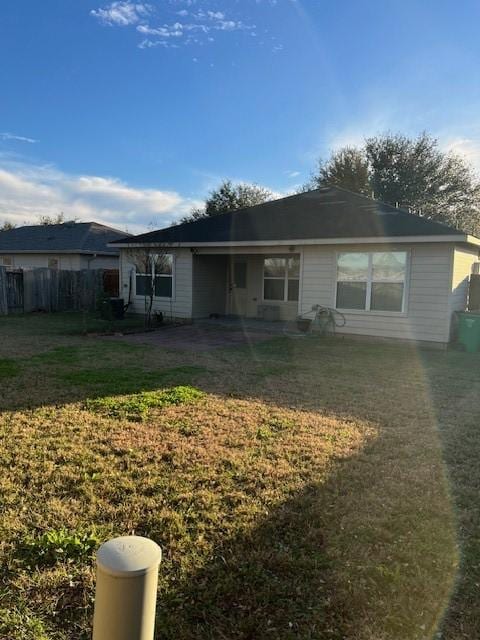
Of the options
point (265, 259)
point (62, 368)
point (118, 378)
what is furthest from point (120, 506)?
point (265, 259)

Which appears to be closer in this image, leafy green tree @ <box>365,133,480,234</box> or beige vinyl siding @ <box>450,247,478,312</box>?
beige vinyl siding @ <box>450,247,478,312</box>

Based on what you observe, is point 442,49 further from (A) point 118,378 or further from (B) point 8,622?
(B) point 8,622

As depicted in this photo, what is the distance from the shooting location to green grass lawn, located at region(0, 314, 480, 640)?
7.06 feet

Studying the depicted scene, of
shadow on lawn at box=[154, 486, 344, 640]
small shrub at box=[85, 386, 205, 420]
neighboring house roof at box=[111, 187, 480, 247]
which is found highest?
neighboring house roof at box=[111, 187, 480, 247]

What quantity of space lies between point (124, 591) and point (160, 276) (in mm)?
13850

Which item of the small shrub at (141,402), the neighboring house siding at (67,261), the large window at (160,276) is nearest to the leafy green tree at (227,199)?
the neighboring house siding at (67,261)

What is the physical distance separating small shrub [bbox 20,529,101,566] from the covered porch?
11.5 meters

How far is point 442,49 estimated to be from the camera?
371 inches

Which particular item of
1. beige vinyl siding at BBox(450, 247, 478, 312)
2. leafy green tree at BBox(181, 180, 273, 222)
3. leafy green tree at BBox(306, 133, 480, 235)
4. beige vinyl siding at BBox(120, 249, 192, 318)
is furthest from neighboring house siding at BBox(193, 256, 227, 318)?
leafy green tree at BBox(181, 180, 273, 222)

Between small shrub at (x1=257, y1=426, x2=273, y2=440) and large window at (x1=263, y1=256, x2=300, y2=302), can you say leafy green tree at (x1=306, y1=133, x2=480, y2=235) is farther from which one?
small shrub at (x1=257, y1=426, x2=273, y2=440)

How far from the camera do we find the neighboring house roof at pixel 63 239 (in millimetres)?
22750

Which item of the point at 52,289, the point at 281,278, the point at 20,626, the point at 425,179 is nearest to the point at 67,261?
the point at 52,289

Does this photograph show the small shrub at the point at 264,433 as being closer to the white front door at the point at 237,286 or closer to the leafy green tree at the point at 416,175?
the white front door at the point at 237,286

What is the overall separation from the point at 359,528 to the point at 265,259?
40.5 feet
